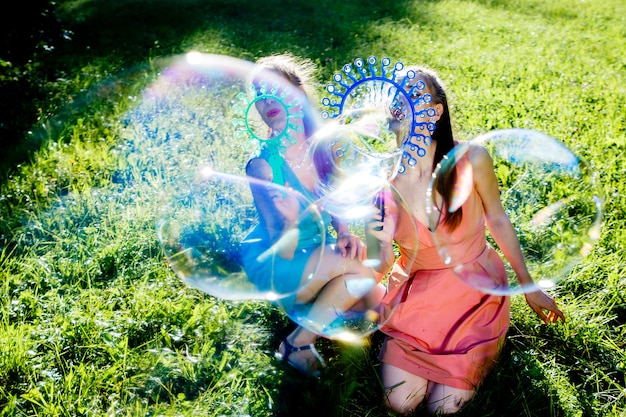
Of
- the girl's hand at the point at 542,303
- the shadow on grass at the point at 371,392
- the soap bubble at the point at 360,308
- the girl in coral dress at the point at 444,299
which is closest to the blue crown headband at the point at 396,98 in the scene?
the girl in coral dress at the point at 444,299

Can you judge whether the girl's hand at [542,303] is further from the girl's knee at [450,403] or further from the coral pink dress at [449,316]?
the girl's knee at [450,403]

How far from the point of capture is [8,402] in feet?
7.92

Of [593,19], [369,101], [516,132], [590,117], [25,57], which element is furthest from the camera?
[593,19]

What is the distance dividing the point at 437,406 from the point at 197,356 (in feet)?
3.31

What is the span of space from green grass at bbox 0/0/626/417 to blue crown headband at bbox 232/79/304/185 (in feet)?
2.53

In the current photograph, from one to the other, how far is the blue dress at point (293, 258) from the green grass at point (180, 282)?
33 cm

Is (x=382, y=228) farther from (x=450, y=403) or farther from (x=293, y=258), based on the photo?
(x=450, y=403)

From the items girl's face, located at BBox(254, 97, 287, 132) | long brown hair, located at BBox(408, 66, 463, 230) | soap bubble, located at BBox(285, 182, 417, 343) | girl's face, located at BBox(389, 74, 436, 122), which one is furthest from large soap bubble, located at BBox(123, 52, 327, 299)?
long brown hair, located at BBox(408, 66, 463, 230)

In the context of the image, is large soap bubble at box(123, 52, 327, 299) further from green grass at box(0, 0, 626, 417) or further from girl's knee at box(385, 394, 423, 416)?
girl's knee at box(385, 394, 423, 416)

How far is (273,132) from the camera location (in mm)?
2350

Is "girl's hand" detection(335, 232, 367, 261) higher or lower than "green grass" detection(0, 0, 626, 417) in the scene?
higher

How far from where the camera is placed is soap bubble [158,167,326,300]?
7.92ft

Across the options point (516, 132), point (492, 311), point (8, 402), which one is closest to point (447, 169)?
point (516, 132)

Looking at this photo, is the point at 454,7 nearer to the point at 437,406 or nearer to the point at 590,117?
the point at 590,117
